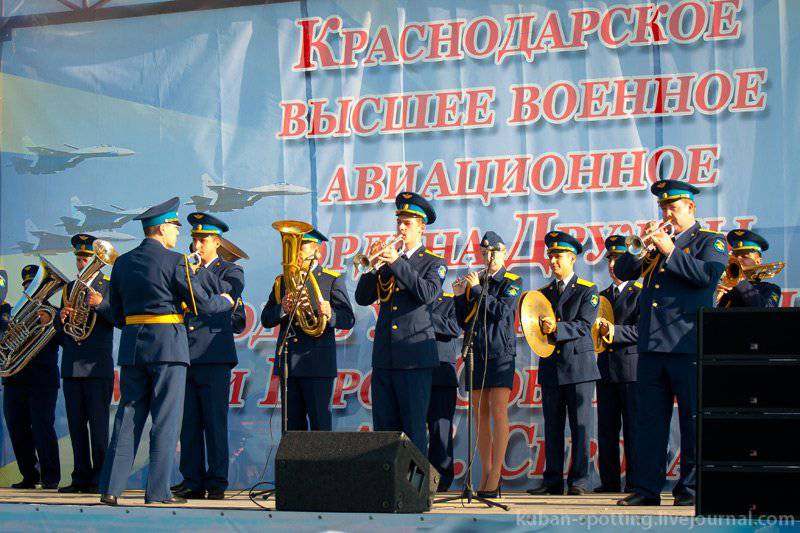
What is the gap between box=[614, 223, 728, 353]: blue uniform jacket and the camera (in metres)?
6.39

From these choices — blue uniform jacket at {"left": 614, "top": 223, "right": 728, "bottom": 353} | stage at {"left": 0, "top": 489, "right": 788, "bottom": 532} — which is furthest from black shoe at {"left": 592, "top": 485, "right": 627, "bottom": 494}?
blue uniform jacket at {"left": 614, "top": 223, "right": 728, "bottom": 353}

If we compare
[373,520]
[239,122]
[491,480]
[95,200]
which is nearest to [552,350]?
[491,480]

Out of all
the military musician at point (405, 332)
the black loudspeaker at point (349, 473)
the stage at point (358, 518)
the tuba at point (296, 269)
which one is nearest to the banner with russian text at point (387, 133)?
the tuba at point (296, 269)

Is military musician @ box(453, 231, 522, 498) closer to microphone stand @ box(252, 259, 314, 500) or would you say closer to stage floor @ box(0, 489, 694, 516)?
stage floor @ box(0, 489, 694, 516)

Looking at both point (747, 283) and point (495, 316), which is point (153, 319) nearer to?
point (495, 316)

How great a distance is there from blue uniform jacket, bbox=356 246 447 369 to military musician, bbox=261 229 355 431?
0.53 meters

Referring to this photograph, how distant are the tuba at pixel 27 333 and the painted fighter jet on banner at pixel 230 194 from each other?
1494 mm

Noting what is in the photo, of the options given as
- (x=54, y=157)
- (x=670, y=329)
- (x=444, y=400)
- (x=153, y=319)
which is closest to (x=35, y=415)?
(x=54, y=157)

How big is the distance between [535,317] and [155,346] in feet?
9.43

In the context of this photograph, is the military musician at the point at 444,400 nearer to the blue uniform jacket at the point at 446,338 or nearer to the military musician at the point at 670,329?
the blue uniform jacket at the point at 446,338

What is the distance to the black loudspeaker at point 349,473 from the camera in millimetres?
5629

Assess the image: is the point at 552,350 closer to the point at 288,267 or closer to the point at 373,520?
the point at 288,267

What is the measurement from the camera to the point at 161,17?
973 cm

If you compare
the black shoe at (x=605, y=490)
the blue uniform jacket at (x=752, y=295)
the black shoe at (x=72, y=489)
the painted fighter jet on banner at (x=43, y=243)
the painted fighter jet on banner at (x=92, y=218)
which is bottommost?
the black shoe at (x=72, y=489)
